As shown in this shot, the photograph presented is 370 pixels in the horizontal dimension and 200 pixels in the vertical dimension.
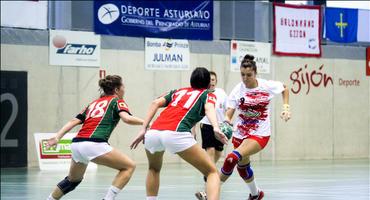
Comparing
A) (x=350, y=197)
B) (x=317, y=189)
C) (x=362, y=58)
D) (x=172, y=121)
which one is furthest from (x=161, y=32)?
(x=172, y=121)

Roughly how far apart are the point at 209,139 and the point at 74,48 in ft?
40.4

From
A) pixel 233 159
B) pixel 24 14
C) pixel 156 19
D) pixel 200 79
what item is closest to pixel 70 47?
pixel 24 14

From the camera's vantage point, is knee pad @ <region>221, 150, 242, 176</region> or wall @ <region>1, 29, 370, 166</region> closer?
knee pad @ <region>221, 150, 242, 176</region>

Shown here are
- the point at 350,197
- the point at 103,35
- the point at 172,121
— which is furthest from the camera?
the point at 103,35

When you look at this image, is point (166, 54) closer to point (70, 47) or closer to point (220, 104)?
point (70, 47)

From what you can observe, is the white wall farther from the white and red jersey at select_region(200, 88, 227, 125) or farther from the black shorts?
the black shorts

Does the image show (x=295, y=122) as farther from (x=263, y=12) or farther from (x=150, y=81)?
(x=150, y=81)

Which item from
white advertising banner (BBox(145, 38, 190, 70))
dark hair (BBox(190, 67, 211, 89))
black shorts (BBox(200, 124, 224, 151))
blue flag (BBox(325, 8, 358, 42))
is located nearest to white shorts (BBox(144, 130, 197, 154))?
dark hair (BBox(190, 67, 211, 89))

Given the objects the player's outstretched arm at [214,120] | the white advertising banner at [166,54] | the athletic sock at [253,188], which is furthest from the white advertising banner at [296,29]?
the player's outstretched arm at [214,120]

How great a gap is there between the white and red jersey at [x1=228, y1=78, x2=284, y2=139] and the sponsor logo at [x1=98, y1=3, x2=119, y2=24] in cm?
1506

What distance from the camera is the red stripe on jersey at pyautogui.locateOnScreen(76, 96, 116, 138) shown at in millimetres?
12312

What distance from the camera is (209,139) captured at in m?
17.2

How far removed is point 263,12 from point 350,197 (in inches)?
719

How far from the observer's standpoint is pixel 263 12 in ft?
107
